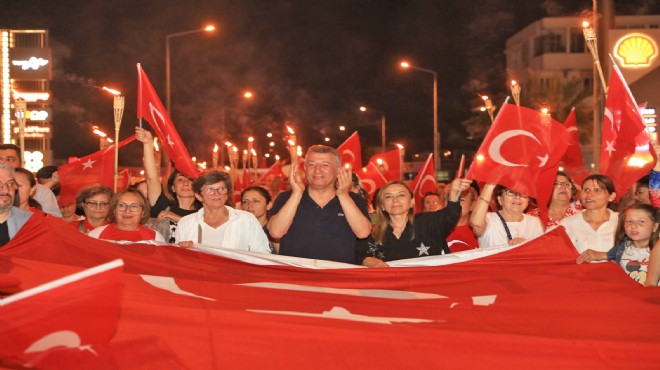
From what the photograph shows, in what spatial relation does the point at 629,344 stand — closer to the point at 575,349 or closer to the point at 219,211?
the point at 575,349

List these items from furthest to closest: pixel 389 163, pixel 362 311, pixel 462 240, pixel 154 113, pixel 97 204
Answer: pixel 389 163, pixel 154 113, pixel 462 240, pixel 97 204, pixel 362 311

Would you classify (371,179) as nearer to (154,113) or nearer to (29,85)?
(154,113)

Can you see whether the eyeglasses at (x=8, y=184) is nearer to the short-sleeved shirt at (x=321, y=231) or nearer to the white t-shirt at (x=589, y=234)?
the short-sleeved shirt at (x=321, y=231)

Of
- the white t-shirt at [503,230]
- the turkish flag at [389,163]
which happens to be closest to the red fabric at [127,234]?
the white t-shirt at [503,230]

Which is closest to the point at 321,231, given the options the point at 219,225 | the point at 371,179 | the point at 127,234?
the point at 219,225

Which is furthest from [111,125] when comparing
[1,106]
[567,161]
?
[567,161]

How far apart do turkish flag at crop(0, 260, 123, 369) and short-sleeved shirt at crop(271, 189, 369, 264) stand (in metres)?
3.37

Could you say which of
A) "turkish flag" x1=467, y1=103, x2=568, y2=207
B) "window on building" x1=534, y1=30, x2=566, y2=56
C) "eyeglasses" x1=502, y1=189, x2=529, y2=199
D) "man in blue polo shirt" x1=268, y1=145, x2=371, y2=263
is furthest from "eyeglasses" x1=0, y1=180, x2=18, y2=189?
"window on building" x1=534, y1=30, x2=566, y2=56

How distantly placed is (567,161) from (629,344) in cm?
823

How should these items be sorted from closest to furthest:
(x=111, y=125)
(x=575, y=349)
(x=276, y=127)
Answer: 1. (x=575, y=349)
2. (x=111, y=125)
3. (x=276, y=127)

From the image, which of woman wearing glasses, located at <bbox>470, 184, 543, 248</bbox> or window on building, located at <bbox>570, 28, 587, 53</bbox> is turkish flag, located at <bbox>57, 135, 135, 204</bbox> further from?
window on building, located at <bbox>570, 28, 587, 53</bbox>

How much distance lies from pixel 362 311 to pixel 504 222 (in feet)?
8.58

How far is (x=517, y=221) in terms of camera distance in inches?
300

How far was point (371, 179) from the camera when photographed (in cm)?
1661
